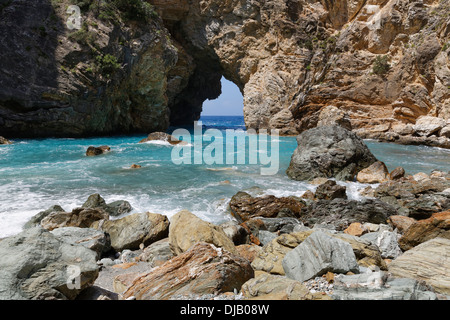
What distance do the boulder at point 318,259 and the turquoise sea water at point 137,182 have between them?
394 cm

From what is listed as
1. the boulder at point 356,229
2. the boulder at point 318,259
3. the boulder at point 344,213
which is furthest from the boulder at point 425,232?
the boulder at point 318,259

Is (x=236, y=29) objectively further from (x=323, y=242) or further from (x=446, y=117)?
(x=323, y=242)

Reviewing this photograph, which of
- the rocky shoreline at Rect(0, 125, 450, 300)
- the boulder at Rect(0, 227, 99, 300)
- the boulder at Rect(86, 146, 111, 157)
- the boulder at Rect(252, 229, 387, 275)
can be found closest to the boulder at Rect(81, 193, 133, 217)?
the rocky shoreline at Rect(0, 125, 450, 300)

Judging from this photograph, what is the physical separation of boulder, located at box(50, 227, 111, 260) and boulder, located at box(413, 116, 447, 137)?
27.4 meters

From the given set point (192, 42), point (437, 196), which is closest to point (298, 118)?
point (192, 42)

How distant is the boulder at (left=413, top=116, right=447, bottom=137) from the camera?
78.1 ft

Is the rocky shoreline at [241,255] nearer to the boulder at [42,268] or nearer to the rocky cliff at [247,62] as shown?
the boulder at [42,268]

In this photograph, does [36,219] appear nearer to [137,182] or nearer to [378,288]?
A: [137,182]

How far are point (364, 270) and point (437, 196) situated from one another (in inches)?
228

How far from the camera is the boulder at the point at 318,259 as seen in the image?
376 cm

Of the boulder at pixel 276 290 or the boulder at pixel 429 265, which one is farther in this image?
the boulder at pixel 429 265

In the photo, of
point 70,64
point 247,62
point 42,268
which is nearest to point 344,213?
point 42,268

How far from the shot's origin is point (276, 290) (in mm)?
3346

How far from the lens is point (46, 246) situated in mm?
3500
